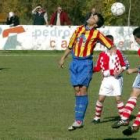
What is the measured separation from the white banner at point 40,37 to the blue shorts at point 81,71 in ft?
71.6

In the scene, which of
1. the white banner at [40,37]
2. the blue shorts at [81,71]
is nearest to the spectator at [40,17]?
the white banner at [40,37]

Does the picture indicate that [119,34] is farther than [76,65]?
Yes

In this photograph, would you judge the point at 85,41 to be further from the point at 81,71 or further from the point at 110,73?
the point at 110,73

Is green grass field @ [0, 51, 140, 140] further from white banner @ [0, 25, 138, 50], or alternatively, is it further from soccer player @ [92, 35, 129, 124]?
white banner @ [0, 25, 138, 50]

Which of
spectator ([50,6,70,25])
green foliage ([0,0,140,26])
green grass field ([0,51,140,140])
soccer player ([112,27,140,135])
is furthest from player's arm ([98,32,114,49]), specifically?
Result: green foliage ([0,0,140,26])

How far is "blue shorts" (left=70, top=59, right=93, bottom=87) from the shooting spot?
1212 centimetres

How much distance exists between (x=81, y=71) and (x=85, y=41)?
0.52 meters

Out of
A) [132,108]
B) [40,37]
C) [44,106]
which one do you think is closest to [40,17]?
[40,37]

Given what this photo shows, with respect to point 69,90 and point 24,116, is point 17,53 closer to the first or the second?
point 69,90

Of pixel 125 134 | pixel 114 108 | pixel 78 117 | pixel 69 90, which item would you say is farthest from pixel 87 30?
pixel 69 90

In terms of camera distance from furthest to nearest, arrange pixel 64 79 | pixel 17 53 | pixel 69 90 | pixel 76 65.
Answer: pixel 17 53
pixel 64 79
pixel 69 90
pixel 76 65

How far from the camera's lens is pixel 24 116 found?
1362cm

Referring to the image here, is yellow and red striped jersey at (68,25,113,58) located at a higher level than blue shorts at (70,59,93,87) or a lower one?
higher

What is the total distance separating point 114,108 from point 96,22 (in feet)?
11.8
